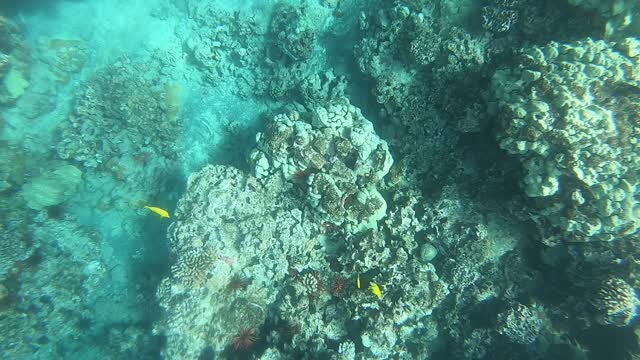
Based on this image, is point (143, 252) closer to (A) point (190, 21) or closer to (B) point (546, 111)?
(A) point (190, 21)

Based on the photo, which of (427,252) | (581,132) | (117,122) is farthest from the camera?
(117,122)

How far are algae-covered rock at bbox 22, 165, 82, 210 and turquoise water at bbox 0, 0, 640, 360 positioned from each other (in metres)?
0.04

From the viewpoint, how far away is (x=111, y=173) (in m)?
9.01

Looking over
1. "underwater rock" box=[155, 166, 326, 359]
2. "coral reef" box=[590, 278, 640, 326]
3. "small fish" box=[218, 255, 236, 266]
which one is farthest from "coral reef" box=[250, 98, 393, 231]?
"coral reef" box=[590, 278, 640, 326]

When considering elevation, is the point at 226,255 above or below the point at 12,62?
above

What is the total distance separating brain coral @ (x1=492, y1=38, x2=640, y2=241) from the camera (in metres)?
4.75

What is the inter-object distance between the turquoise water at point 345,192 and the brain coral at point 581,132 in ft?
0.09

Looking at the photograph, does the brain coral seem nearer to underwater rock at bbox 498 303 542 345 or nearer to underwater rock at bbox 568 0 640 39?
underwater rock at bbox 568 0 640 39

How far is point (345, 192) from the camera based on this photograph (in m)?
5.82

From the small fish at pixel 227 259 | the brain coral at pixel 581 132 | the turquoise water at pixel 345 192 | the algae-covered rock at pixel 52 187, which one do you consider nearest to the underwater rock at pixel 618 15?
the turquoise water at pixel 345 192

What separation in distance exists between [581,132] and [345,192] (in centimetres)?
347

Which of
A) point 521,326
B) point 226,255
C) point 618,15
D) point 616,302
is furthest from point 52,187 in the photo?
point 618,15

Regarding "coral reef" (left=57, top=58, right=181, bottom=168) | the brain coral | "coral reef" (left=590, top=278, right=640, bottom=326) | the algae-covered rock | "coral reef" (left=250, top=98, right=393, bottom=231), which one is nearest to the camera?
the brain coral

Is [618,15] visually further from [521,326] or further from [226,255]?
[226,255]
